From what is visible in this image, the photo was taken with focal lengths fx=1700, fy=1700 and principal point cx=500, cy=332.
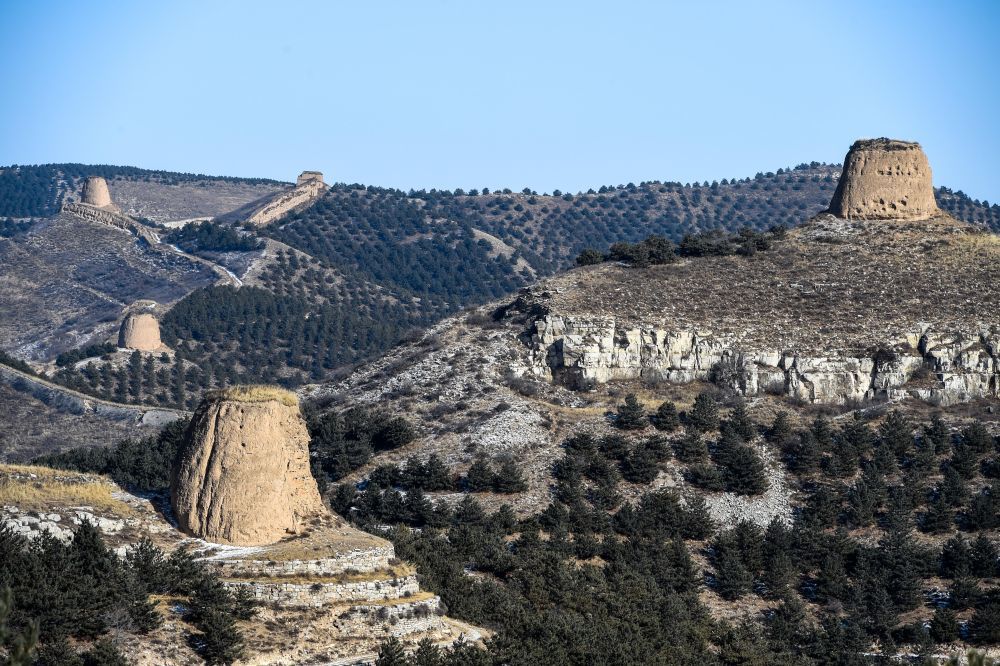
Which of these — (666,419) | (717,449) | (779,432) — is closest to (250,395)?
(717,449)

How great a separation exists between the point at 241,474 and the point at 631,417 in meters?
29.9

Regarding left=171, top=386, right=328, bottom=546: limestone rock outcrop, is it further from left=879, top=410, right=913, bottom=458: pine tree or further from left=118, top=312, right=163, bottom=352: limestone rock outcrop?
left=118, top=312, right=163, bottom=352: limestone rock outcrop

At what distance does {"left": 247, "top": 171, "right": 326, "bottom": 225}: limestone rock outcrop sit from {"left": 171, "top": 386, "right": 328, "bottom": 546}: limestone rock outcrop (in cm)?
12658

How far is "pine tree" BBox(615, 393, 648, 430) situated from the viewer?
6488 centimetres

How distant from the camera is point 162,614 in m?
33.7

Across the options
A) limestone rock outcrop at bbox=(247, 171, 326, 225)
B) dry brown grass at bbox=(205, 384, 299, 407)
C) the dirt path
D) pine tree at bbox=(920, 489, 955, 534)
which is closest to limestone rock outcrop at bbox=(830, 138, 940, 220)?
pine tree at bbox=(920, 489, 955, 534)

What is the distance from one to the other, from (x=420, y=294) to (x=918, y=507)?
304 feet

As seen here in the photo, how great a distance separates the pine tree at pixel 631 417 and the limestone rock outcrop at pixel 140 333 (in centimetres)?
5223

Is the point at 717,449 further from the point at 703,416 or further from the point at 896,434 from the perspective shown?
the point at 896,434

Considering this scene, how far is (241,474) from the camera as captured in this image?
36.9 m

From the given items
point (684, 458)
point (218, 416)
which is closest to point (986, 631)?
point (684, 458)

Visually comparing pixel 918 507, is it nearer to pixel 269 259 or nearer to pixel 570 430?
pixel 570 430

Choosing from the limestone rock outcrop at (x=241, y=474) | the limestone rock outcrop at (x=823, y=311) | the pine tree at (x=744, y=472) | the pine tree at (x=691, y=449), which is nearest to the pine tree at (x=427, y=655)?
the limestone rock outcrop at (x=241, y=474)

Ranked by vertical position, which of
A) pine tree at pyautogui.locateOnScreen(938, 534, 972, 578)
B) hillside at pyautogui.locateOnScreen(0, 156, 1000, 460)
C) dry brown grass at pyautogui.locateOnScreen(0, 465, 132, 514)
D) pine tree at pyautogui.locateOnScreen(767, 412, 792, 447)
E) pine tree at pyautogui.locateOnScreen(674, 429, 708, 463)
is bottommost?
pine tree at pyautogui.locateOnScreen(938, 534, 972, 578)
